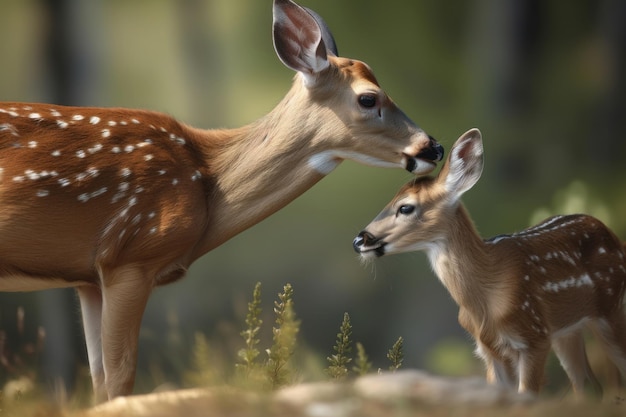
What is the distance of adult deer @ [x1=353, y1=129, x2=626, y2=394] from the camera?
3877mm

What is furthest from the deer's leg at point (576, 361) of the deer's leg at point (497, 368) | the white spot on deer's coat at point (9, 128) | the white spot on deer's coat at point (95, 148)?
the white spot on deer's coat at point (9, 128)

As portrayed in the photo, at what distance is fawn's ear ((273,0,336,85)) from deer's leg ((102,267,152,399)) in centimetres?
92

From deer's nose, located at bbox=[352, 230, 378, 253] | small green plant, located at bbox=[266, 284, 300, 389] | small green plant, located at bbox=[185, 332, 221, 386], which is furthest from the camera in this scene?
deer's nose, located at bbox=[352, 230, 378, 253]

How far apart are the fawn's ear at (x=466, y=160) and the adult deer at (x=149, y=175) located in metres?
0.23

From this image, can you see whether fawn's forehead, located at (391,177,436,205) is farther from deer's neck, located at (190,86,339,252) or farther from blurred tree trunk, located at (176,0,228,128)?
blurred tree trunk, located at (176,0,228,128)

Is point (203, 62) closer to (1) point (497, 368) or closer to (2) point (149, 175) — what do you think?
(2) point (149, 175)

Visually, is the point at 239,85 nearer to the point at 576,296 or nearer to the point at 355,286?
the point at 355,286

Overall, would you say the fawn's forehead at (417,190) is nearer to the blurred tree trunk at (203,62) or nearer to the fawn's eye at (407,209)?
the fawn's eye at (407,209)

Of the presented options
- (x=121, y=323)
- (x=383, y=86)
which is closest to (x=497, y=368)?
(x=121, y=323)

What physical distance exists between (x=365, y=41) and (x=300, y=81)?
89.2 inches

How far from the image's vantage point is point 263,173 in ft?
12.6

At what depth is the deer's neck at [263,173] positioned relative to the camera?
3.83 metres

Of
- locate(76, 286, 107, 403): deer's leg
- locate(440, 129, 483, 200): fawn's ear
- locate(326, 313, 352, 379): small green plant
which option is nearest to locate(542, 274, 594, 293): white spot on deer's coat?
locate(440, 129, 483, 200): fawn's ear

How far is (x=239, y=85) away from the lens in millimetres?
6230
